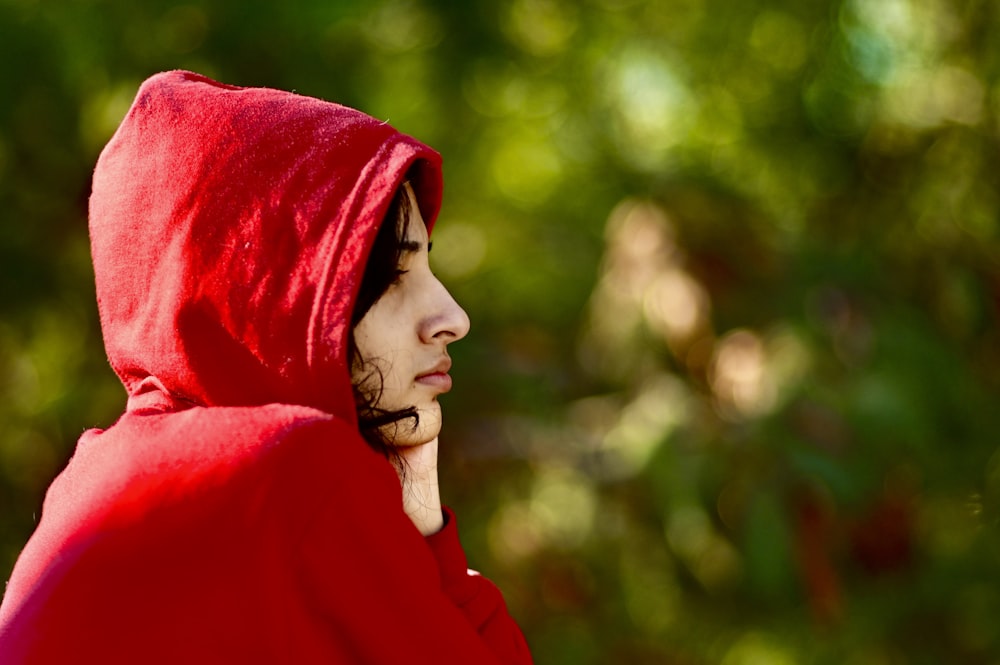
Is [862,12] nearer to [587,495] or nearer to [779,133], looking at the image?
[779,133]

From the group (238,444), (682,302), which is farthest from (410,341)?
(682,302)

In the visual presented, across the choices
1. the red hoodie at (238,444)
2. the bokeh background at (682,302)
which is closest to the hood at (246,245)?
the red hoodie at (238,444)

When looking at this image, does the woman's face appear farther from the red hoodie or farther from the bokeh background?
the bokeh background

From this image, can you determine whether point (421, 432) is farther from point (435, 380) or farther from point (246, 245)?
point (246, 245)

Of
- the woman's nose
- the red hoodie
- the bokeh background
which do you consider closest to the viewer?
the red hoodie

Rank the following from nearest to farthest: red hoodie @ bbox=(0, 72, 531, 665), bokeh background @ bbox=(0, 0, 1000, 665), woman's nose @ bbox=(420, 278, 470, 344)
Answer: red hoodie @ bbox=(0, 72, 531, 665), woman's nose @ bbox=(420, 278, 470, 344), bokeh background @ bbox=(0, 0, 1000, 665)

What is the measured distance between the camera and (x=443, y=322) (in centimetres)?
74

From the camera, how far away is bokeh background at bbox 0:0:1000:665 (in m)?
2.15

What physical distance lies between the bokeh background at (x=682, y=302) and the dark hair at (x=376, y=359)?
145 cm

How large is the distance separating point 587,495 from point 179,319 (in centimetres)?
194

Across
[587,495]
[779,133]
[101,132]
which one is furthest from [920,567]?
[101,132]

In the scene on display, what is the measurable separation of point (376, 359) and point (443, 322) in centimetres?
5

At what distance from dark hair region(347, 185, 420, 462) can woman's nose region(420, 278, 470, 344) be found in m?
0.03

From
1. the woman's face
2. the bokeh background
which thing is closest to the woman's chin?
the woman's face
